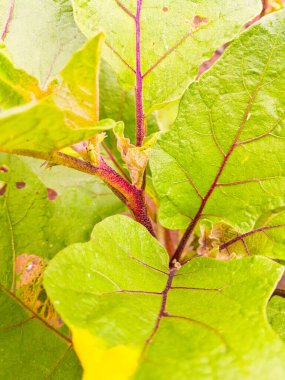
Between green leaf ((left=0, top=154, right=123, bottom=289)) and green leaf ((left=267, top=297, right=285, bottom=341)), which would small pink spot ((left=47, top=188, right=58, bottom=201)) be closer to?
green leaf ((left=0, top=154, right=123, bottom=289))

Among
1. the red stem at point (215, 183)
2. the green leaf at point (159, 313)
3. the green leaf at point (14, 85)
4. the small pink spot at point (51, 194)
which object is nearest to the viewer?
the green leaf at point (159, 313)

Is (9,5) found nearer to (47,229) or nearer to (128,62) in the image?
(128,62)

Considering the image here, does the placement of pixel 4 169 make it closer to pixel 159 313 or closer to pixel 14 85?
pixel 14 85

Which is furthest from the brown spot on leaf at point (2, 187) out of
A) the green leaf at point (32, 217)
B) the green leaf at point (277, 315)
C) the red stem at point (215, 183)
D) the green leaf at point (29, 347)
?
the green leaf at point (277, 315)

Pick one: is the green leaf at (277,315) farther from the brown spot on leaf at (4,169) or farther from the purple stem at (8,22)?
the purple stem at (8,22)

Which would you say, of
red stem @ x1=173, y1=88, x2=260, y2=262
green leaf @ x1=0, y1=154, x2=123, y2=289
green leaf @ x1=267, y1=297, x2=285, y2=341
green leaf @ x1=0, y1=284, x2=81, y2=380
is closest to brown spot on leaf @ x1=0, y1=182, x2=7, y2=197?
green leaf @ x1=0, y1=154, x2=123, y2=289

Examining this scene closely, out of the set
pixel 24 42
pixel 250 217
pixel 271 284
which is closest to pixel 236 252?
pixel 250 217
